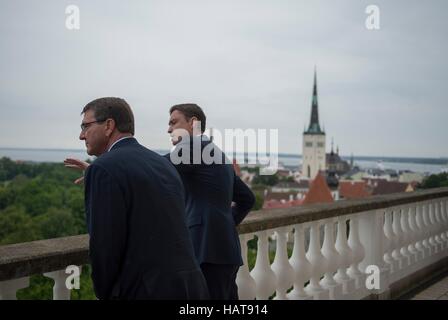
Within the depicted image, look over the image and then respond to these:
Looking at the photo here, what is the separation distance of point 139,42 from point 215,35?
55.5ft

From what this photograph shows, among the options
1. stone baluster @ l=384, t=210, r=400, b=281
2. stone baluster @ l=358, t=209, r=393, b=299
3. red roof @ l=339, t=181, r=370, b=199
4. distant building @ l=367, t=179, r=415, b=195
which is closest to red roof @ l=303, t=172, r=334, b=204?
red roof @ l=339, t=181, r=370, b=199

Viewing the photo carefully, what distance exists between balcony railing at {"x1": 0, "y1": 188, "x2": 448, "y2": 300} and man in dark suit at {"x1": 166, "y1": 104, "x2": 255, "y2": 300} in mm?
563

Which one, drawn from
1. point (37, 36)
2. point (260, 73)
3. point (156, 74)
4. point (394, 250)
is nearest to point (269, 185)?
point (260, 73)

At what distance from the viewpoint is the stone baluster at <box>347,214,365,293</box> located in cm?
507

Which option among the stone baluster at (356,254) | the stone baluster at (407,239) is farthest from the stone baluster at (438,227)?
the stone baluster at (356,254)

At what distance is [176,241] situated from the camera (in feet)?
7.13

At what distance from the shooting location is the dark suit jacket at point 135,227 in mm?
2020

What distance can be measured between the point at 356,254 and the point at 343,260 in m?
0.28

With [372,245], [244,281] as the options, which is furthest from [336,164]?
[244,281]

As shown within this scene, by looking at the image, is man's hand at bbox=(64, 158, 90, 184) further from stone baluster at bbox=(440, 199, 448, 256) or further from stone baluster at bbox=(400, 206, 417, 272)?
stone baluster at bbox=(440, 199, 448, 256)

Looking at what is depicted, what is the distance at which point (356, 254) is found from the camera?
5105 millimetres

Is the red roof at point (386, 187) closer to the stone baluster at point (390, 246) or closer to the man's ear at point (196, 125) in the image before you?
the stone baluster at point (390, 246)

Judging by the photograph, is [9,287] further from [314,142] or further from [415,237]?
[314,142]

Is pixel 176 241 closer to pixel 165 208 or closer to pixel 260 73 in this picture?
pixel 165 208
